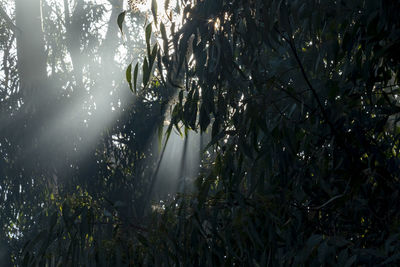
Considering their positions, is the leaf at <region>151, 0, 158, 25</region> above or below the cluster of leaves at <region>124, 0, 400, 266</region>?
above

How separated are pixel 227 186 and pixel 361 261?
515 millimetres

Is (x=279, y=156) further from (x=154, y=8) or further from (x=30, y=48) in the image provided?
(x=30, y=48)

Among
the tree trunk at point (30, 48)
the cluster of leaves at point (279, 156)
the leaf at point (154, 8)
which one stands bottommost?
the cluster of leaves at point (279, 156)

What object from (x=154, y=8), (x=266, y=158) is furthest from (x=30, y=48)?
(x=266, y=158)

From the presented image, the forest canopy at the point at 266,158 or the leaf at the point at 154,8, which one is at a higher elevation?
the leaf at the point at 154,8

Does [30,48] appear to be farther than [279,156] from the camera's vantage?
Yes

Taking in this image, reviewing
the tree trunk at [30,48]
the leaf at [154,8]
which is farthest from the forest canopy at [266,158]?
the tree trunk at [30,48]

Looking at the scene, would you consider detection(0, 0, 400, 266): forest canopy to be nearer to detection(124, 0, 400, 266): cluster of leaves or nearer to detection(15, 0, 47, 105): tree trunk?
detection(124, 0, 400, 266): cluster of leaves

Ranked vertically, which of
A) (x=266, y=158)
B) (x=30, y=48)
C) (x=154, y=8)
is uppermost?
(x=30, y=48)

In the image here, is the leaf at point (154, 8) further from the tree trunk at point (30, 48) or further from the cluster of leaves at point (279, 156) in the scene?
the tree trunk at point (30, 48)

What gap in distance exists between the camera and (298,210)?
2051 mm

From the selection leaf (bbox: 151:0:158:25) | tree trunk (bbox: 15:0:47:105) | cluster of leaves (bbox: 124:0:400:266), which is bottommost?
cluster of leaves (bbox: 124:0:400:266)

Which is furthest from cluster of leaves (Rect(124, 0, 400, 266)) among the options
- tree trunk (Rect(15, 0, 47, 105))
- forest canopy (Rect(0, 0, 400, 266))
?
tree trunk (Rect(15, 0, 47, 105))

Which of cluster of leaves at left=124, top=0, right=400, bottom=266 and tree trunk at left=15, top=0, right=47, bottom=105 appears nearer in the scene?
cluster of leaves at left=124, top=0, right=400, bottom=266
